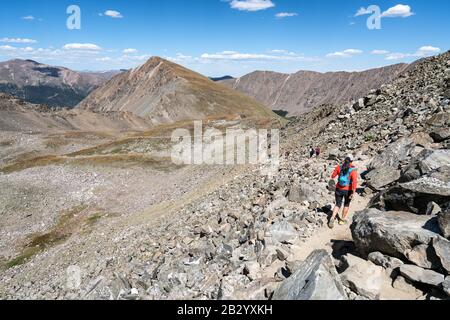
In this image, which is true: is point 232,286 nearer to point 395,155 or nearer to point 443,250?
point 443,250

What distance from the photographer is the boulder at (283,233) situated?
15.4 meters

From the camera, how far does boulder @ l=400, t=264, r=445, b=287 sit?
1007 cm

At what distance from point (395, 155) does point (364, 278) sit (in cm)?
1035

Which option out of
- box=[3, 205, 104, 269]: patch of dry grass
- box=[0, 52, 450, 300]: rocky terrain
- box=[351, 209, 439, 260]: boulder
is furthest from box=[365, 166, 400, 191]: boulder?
box=[3, 205, 104, 269]: patch of dry grass

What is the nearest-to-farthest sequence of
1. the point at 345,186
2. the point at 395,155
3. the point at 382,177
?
1. the point at 345,186
2. the point at 382,177
3. the point at 395,155

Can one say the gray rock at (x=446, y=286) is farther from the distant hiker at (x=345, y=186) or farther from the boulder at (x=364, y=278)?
the distant hiker at (x=345, y=186)

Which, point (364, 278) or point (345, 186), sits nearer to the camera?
point (364, 278)

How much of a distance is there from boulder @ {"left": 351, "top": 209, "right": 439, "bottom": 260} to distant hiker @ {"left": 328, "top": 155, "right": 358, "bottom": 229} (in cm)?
232

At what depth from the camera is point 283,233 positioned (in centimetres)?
1562

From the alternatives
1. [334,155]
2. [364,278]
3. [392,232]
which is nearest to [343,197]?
[392,232]

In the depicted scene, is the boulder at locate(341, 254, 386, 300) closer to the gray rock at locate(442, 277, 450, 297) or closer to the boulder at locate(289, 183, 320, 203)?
the gray rock at locate(442, 277, 450, 297)

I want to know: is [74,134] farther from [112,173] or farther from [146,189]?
[146,189]

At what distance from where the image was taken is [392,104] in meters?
29.3
